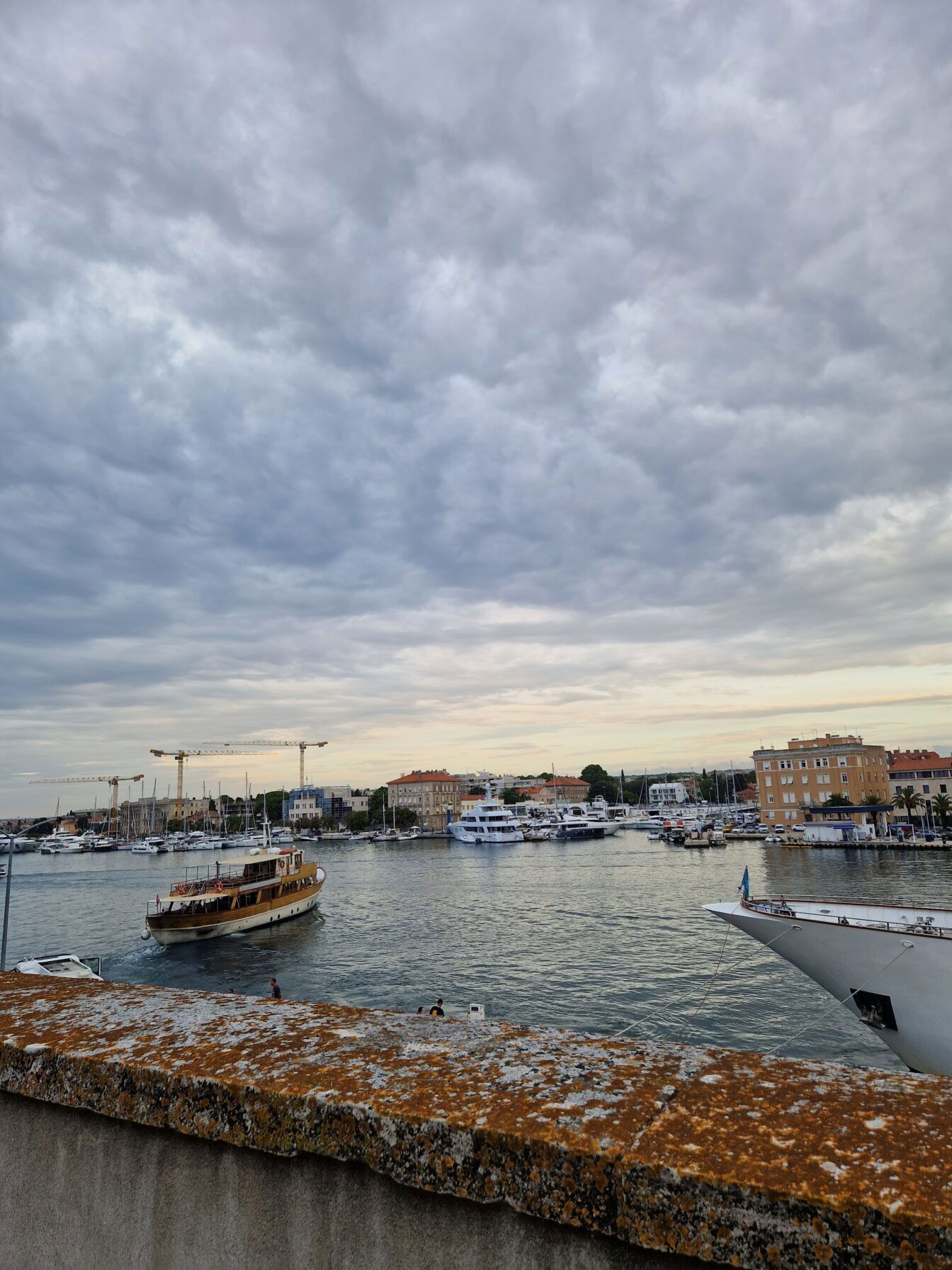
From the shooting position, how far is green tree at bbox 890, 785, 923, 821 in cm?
10481

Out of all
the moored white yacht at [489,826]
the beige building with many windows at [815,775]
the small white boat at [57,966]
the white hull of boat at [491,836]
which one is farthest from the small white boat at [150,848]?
the small white boat at [57,966]

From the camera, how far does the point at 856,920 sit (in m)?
17.1

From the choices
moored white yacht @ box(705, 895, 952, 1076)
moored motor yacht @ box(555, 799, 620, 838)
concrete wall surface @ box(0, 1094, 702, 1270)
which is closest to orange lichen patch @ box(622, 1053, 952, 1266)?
concrete wall surface @ box(0, 1094, 702, 1270)

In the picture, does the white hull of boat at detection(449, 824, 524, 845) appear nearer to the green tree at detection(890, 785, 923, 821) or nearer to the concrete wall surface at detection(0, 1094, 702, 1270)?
the green tree at detection(890, 785, 923, 821)

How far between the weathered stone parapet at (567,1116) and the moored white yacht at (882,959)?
15.3m

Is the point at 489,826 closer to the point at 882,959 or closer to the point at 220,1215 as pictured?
the point at 882,959

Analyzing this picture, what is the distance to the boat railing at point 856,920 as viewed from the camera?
1473 cm

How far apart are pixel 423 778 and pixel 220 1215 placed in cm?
19070

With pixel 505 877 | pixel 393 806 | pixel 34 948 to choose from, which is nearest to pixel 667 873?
pixel 505 877

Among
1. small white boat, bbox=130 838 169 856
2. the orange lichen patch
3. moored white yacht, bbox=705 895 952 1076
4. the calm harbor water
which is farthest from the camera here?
small white boat, bbox=130 838 169 856

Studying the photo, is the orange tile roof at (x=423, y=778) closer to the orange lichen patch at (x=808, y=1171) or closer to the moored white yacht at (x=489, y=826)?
the moored white yacht at (x=489, y=826)

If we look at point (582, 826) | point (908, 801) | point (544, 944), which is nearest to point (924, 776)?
point (908, 801)

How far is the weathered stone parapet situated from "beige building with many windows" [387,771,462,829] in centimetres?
18275

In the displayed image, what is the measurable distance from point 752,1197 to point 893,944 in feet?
54.1
